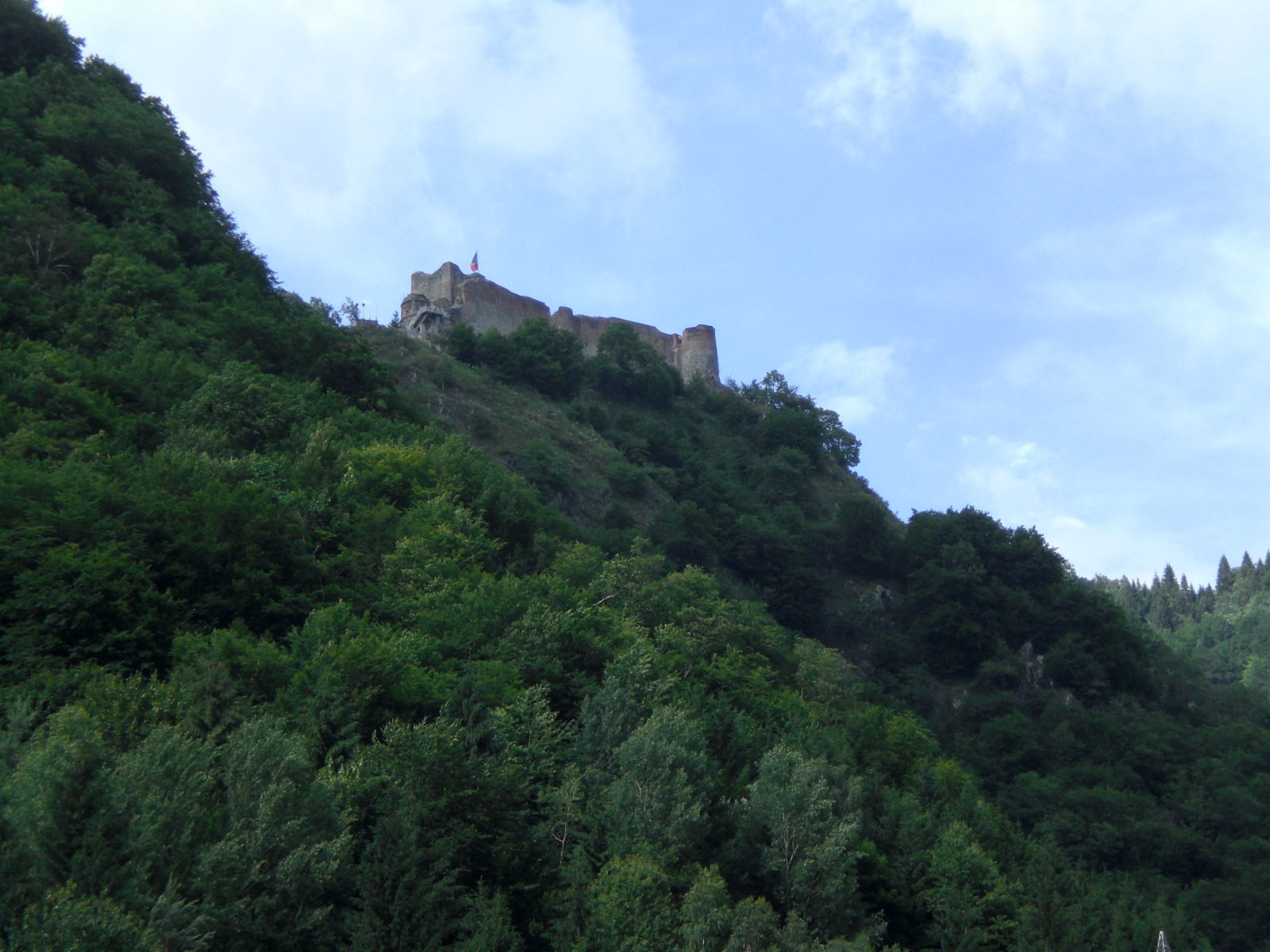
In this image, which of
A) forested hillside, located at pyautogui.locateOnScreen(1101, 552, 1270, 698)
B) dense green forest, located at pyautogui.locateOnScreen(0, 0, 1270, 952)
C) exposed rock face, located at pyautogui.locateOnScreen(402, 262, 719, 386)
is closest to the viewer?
dense green forest, located at pyautogui.locateOnScreen(0, 0, 1270, 952)

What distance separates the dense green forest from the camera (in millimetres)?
19250

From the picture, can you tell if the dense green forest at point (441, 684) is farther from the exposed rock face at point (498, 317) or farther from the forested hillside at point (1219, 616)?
the forested hillside at point (1219, 616)

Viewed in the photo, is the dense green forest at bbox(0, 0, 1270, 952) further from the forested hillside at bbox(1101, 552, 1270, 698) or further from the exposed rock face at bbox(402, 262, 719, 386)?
the forested hillside at bbox(1101, 552, 1270, 698)

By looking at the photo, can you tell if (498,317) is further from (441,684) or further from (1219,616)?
(1219,616)

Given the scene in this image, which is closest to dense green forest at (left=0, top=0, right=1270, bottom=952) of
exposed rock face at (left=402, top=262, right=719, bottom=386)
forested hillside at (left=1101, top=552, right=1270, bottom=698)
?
exposed rock face at (left=402, top=262, right=719, bottom=386)

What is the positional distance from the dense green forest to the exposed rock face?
34.5ft

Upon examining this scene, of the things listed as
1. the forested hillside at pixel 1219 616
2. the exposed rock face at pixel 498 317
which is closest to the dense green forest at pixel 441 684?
the exposed rock face at pixel 498 317

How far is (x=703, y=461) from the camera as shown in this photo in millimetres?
73125

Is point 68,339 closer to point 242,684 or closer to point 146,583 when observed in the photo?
point 146,583

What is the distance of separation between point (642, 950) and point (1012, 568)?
5171 cm

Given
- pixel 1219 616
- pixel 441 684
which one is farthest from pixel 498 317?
pixel 1219 616

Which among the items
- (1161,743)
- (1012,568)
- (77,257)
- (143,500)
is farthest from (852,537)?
(143,500)

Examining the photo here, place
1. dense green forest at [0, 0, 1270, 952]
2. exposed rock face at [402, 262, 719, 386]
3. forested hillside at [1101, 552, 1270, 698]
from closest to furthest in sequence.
A: dense green forest at [0, 0, 1270, 952] < exposed rock face at [402, 262, 719, 386] < forested hillside at [1101, 552, 1270, 698]

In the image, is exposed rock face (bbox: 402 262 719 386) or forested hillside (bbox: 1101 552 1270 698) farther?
forested hillside (bbox: 1101 552 1270 698)
